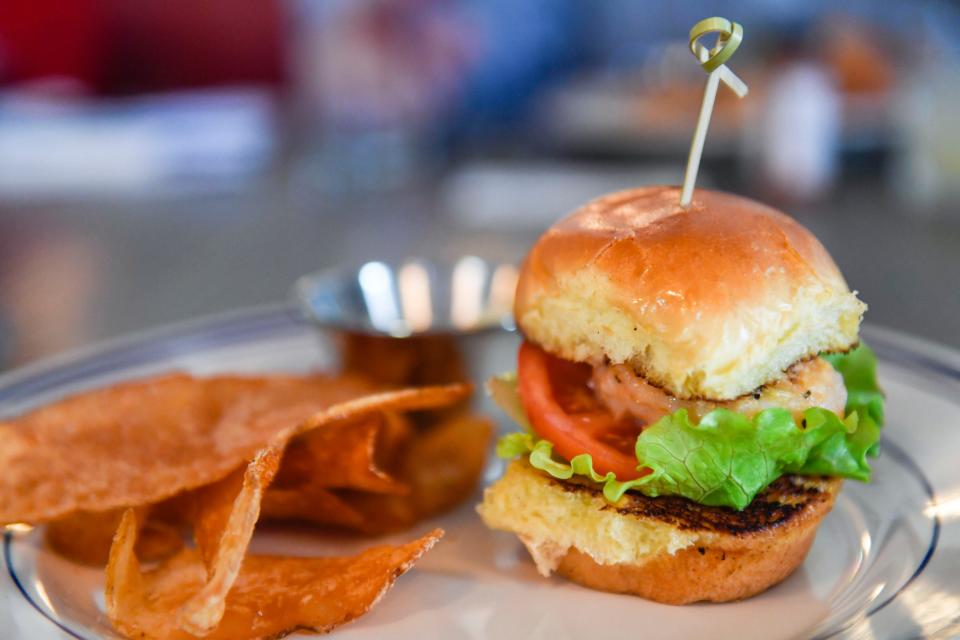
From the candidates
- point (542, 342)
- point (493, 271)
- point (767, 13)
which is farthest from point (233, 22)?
point (542, 342)

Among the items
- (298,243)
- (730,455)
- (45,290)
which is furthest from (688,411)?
(298,243)

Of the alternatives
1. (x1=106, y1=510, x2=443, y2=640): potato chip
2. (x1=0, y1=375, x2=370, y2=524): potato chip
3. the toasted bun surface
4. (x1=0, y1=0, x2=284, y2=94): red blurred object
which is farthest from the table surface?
(x1=0, y1=0, x2=284, y2=94): red blurred object

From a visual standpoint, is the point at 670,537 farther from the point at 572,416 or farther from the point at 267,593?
the point at 267,593

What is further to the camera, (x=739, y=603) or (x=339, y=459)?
(x=339, y=459)

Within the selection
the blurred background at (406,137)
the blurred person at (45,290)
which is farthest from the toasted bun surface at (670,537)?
the blurred person at (45,290)

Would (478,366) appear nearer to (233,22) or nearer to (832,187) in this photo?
(832,187)

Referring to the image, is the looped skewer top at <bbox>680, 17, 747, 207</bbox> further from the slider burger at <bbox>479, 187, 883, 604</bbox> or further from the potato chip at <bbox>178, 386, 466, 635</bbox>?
the potato chip at <bbox>178, 386, 466, 635</bbox>
